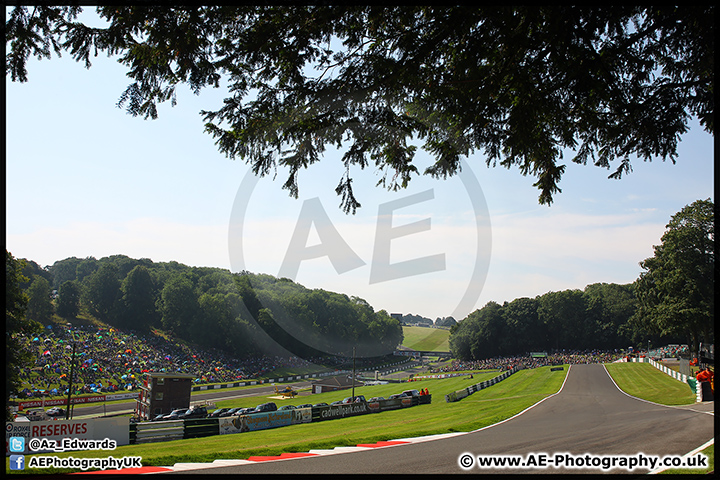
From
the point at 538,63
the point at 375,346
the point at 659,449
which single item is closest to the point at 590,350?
the point at 375,346

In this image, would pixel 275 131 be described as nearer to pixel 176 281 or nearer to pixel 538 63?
pixel 538 63

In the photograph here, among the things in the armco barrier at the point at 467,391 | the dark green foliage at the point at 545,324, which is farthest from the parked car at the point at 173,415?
the dark green foliage at the point at 545,324

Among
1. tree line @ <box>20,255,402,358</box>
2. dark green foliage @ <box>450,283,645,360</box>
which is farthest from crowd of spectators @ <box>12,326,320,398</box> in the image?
dark green foliage @ <box>450,283,645,360</box>

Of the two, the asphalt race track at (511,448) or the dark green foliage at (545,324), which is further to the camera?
the dark green foliage at (545,324)

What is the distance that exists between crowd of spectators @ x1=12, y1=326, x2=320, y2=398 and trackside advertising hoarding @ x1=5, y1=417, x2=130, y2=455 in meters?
19.3

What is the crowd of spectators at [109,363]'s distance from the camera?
45297 mm

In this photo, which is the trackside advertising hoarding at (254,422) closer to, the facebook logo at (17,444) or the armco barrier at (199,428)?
the armco barrier at (199,428)

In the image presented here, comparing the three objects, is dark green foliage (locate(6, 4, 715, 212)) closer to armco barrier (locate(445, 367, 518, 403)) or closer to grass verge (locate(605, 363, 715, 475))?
grass verge (locate(605, 363, 715, 475))

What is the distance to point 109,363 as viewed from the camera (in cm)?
5347

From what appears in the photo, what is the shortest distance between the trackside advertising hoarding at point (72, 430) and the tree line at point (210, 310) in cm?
6900

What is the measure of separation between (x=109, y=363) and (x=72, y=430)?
43.3 metres

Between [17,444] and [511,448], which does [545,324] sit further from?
[17,444]

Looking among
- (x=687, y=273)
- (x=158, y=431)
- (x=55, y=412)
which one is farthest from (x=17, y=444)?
(x=687, y=273)

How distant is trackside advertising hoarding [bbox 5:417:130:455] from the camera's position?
15820mm
